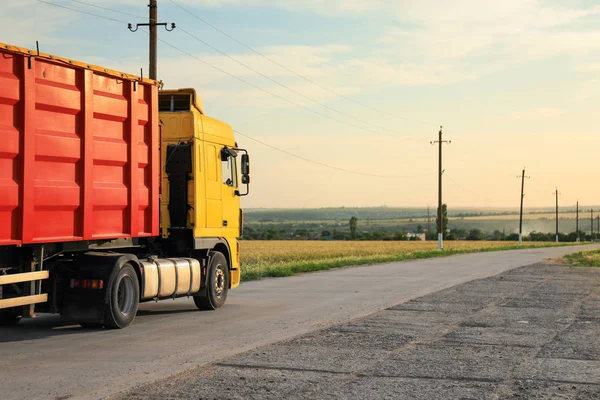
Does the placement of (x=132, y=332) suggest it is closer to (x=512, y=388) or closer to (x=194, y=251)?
(x=194, y=251)

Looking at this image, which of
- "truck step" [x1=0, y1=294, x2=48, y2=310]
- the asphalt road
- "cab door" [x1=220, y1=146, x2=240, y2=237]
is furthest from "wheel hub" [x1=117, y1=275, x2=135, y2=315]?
"cab door" [x1=220, y1=146, x2=240, y2=237]

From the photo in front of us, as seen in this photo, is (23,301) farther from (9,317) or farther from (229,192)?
(229,192)

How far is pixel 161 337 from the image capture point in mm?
11938

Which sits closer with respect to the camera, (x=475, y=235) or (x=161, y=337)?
(x=161, y=337)

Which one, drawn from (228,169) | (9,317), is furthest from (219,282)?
(9,317)

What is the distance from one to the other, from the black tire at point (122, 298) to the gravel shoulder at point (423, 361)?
2788 mm

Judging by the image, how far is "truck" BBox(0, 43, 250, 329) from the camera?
35.9 feet

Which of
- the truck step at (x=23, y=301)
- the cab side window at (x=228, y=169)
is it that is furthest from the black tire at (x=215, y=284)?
the truck step at (x=23, y=301)

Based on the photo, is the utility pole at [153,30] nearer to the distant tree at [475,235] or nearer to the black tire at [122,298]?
the black tire at [122,298]

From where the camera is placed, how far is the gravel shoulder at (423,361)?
808 centimetres

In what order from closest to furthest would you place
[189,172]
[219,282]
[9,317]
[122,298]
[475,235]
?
[122,298], [9,317], [189,172], [219,282], [475,235]

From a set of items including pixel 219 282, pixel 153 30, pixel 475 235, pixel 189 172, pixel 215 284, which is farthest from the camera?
pixel 475 235

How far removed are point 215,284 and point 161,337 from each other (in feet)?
13.6

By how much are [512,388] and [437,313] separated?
22.2 feet
